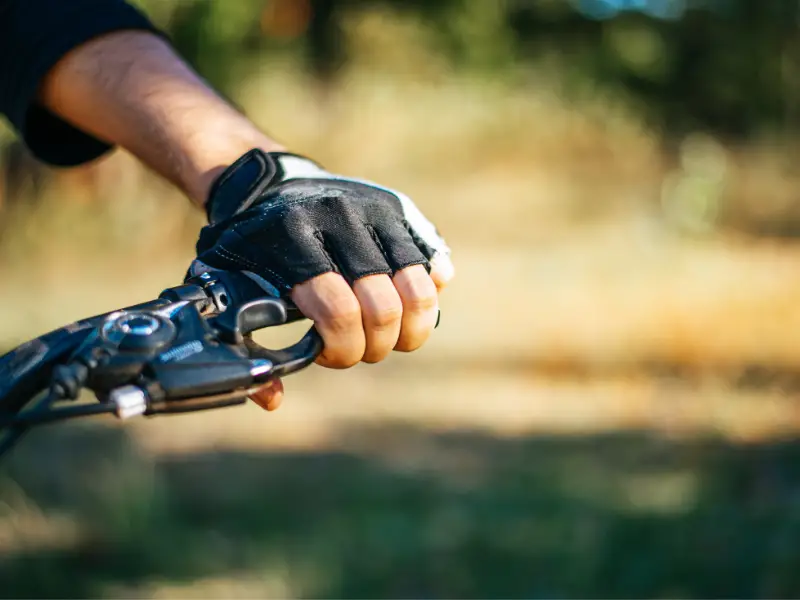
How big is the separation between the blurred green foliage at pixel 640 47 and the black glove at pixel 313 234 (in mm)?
12022

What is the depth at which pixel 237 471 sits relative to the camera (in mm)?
5297

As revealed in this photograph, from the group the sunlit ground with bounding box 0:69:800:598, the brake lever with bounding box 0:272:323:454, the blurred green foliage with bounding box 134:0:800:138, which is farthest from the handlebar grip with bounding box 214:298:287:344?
the blurred green foliage with bounding box 134:0:800:138

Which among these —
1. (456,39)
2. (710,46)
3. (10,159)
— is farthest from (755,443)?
(710,46)

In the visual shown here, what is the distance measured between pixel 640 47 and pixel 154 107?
14.5 metres

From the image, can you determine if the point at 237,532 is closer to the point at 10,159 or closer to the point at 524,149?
the point at 10,159

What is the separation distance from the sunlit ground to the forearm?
2626mm

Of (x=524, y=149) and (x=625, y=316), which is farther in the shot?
(x=524, y=149)

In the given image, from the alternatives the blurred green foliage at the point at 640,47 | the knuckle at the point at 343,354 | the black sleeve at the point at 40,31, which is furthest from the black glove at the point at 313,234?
the blurred green foliage at the point at 640,47

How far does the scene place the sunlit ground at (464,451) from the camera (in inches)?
168

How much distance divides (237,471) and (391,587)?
4.65 feet

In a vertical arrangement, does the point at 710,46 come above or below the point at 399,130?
above

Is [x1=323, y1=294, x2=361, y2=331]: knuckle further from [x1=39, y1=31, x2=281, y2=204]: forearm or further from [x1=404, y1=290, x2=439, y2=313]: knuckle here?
[x1=39, y1=31, x2=281, y2=204]: forearm

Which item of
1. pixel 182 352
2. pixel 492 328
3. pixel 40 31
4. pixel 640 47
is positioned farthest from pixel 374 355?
pixel 640 47

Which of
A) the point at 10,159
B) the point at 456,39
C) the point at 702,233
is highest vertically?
the point at 456,39
